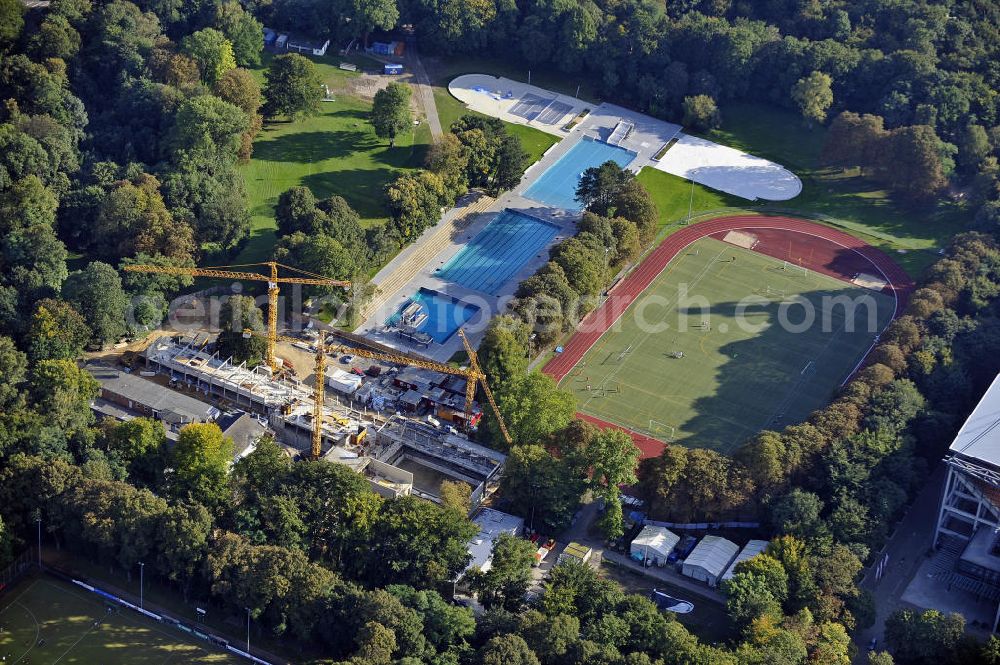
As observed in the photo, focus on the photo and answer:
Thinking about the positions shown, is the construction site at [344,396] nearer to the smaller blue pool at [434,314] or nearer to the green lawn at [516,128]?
the smaller blue pool at [434,314]

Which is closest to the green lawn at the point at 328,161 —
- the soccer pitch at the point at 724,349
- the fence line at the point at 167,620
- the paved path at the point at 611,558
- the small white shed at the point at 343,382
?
the small white shed at the point at 343,382

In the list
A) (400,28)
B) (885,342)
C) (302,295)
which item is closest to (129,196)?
(302,295)

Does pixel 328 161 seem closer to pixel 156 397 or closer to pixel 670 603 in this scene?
pixel 156 397

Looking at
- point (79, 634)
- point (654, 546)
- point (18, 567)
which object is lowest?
point (79, 634)

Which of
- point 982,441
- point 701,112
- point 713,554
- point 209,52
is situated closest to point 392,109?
point 209,52

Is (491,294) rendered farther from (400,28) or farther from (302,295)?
(400,28)
